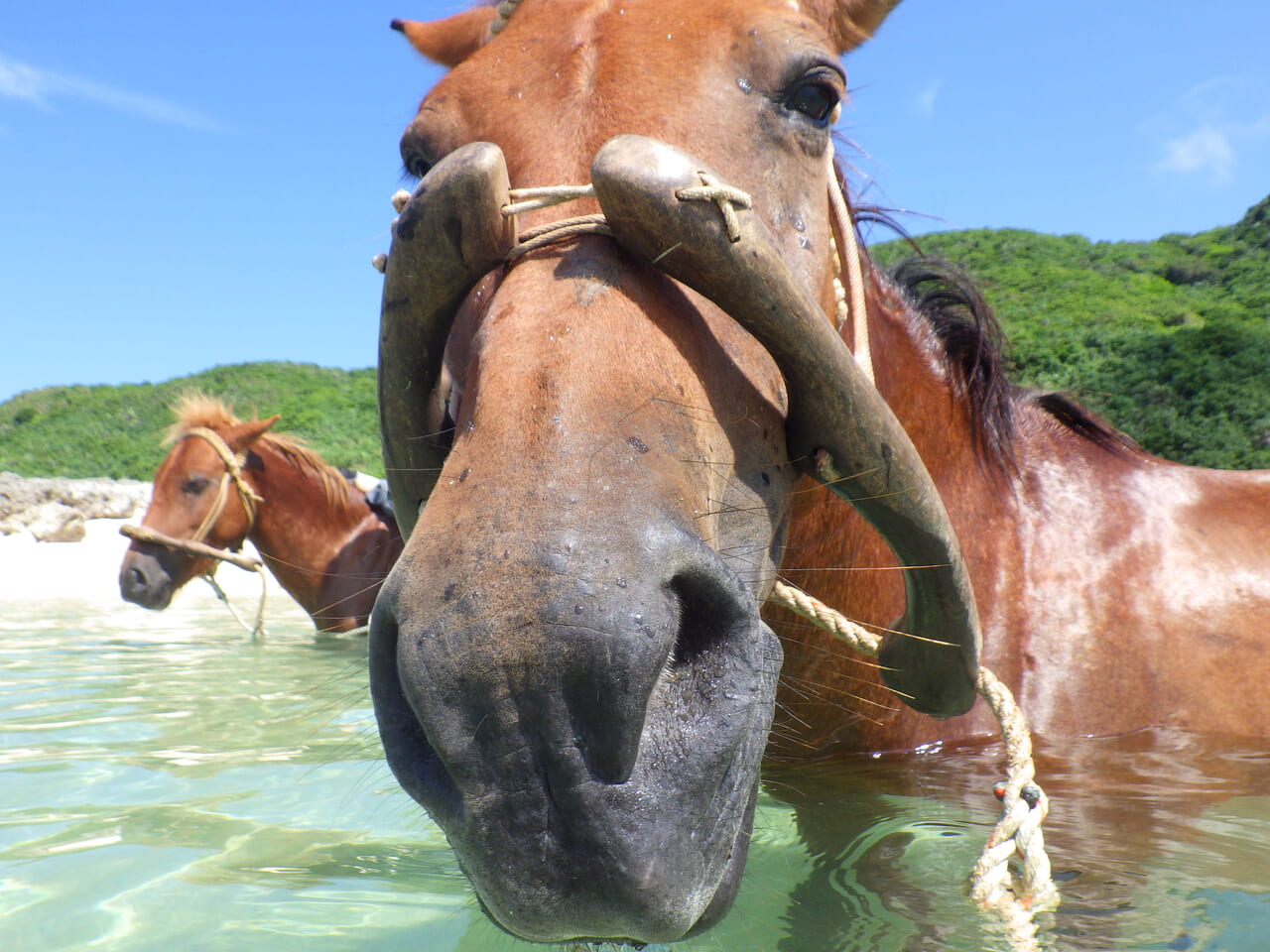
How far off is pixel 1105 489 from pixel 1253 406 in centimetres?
1084

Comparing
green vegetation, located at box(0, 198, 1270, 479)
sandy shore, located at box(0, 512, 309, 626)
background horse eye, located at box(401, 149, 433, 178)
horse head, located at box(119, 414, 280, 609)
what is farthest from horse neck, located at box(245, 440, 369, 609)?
background horse eye, located at box(401, 149, 433, 178)

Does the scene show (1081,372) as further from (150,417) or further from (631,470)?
(150,417)

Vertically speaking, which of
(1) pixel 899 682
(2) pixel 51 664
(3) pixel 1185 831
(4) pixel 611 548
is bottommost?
(2) pixel 51 664

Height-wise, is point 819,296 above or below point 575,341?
above

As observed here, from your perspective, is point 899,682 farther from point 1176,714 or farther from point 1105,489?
point 1105,489

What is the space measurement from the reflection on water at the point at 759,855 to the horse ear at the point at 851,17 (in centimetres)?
175

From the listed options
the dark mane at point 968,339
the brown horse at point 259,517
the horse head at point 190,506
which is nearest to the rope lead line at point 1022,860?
the dark mane at point 968,339

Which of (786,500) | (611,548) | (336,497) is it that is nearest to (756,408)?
(786,500)

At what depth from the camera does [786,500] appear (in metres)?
1.56

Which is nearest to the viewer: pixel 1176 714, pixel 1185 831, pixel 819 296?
pixel 819 296

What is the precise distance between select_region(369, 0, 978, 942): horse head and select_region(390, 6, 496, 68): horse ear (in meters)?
0.59

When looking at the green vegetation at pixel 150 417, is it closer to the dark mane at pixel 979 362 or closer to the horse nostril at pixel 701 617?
the dark mane at pixel 979 362

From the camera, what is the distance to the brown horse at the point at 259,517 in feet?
22.0

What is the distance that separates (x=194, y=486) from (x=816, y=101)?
20.0ft
